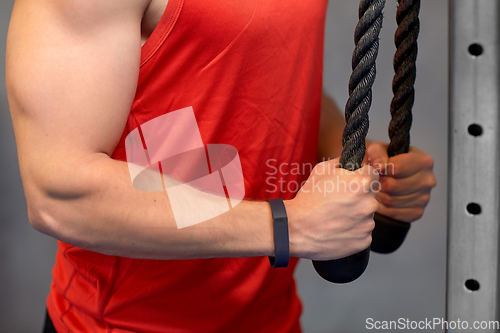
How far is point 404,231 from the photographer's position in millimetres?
461

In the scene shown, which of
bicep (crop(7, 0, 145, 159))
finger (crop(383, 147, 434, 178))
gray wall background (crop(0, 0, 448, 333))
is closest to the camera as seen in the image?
bicep (crop(7, 0, 145, 159))

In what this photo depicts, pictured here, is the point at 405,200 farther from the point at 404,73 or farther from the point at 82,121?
the point at 82,121

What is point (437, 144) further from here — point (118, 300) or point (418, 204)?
point (118, 300)

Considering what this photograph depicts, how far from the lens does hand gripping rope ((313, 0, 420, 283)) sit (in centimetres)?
28

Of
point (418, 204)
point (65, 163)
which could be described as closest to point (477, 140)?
point (418, 204)

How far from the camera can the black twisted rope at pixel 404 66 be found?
1.09 feet

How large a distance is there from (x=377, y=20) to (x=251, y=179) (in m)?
0.21

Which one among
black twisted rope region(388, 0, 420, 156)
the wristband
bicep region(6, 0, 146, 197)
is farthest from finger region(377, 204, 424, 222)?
bicep region(6, 0, 146, 197)

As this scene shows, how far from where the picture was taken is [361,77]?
29 centimetres

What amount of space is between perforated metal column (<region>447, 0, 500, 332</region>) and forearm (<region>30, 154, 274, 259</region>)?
0.21m

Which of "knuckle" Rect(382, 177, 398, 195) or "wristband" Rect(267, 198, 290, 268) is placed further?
"knuckle" Rect(382, 177, 398, 195)

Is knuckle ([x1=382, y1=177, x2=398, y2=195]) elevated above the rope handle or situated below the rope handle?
below

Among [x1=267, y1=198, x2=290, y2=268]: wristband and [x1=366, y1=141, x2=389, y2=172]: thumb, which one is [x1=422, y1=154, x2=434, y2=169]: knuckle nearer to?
[x1=366, y1=141, x2=389, y2=172]: thumb

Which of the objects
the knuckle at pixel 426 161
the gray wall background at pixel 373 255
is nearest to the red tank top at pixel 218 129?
the knuckle at pixel 426 161
